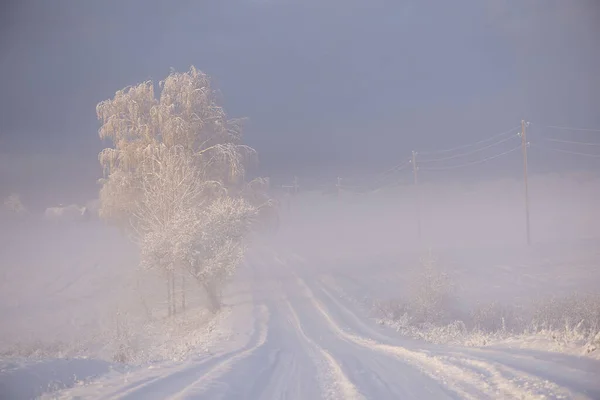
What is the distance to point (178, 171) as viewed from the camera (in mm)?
22297

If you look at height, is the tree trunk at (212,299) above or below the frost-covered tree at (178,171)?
below

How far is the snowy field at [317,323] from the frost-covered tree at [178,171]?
3097mm

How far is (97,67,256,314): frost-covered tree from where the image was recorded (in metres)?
20.4

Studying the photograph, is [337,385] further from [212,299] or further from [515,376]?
[212,299]

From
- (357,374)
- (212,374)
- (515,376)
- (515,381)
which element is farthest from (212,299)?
(515,381)

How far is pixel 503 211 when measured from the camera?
262ft

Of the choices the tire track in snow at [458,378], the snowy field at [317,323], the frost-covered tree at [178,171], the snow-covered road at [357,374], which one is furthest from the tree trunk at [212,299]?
the tire track in snow at [458,378]

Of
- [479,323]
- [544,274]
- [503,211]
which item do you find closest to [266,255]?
[544,274]

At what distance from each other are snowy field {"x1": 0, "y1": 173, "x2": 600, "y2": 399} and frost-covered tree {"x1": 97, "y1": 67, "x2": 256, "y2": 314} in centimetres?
310

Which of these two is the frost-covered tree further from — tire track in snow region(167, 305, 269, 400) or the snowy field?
tire track in snow region(167, 305, 269, 400)

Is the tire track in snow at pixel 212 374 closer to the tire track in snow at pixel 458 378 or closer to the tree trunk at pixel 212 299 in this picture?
the tire track in snow at pixel 458 378

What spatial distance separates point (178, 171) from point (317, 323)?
10.0 m

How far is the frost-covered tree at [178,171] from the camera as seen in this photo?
20.4 m

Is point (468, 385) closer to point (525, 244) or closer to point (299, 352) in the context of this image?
point (299, 352)
